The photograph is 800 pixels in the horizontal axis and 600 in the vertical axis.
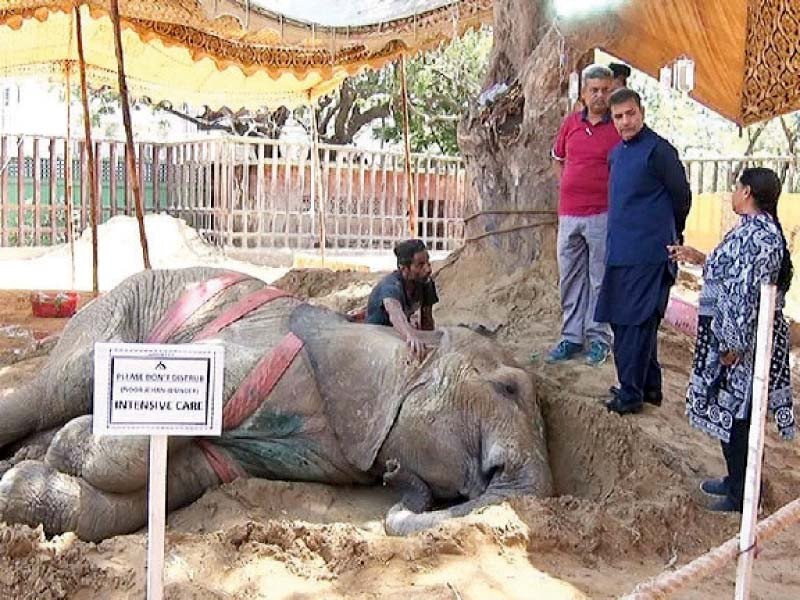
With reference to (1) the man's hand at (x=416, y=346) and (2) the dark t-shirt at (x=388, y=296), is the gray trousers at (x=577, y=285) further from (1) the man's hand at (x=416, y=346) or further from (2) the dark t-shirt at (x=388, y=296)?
(1) the man's hand at (x=416, y=346)

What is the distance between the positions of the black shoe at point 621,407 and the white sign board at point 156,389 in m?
2.95

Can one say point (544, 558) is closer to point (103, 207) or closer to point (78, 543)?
point (78, 543)

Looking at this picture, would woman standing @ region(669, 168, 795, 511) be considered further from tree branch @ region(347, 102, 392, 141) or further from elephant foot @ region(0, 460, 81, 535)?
tree branch @ region(347, 102, 392, 141)

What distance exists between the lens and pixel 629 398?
488 centimetres

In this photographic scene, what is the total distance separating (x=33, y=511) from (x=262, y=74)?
7382 millimetres

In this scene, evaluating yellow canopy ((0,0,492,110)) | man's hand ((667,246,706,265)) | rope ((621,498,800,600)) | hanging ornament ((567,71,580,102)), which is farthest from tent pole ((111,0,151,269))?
rope ((621,498,800,600))

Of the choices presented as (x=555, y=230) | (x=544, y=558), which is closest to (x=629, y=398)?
(x=544, y=558)

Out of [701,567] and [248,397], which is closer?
[701,567]

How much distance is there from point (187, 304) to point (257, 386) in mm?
858

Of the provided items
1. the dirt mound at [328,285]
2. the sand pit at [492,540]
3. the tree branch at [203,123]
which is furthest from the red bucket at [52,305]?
the tree branch at [203,123]

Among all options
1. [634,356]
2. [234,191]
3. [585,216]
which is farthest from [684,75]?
[234,191]

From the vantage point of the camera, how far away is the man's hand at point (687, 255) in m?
4.30

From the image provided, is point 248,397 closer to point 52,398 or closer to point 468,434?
point 468,434

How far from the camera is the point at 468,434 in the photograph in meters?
4.21
